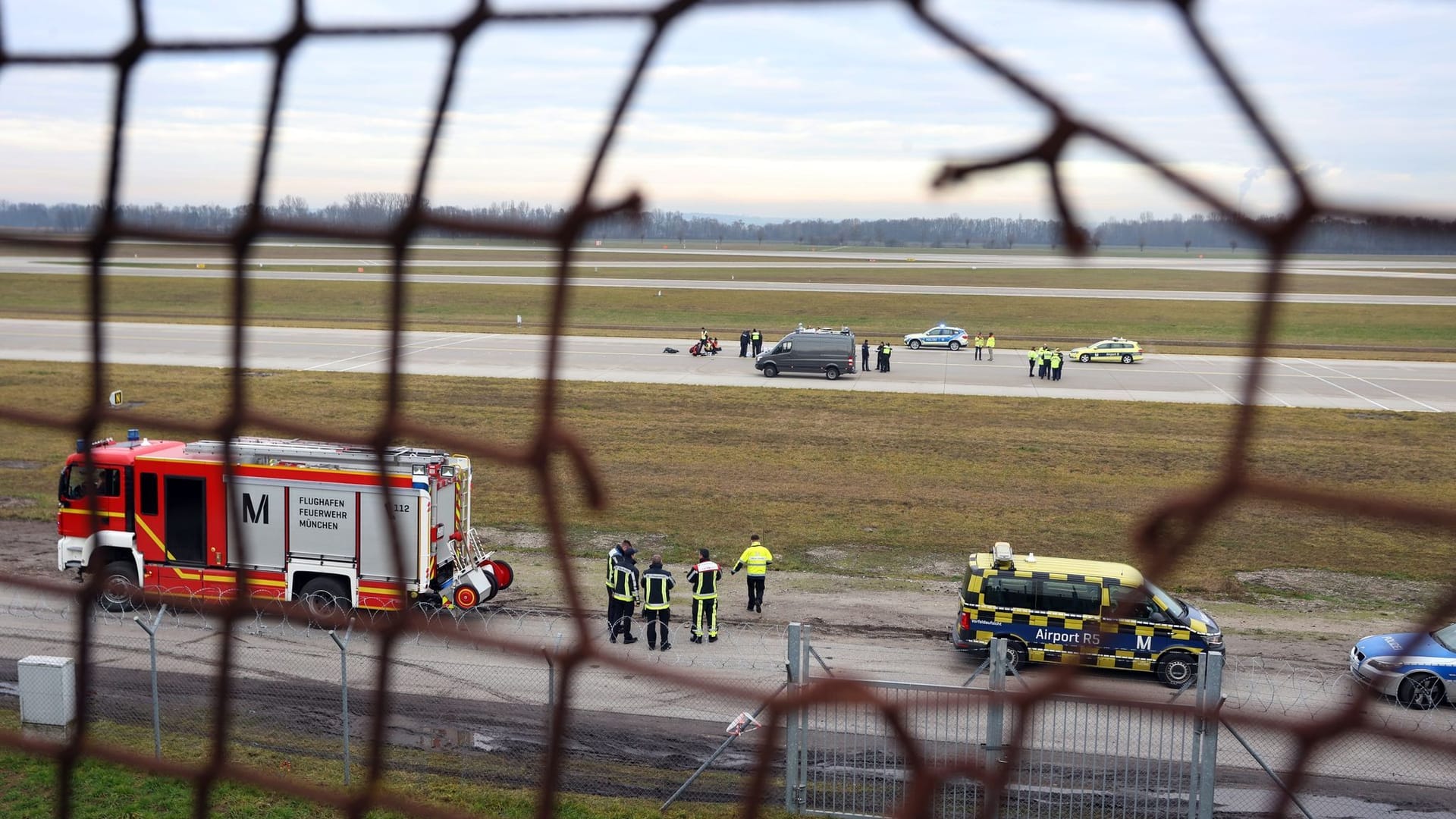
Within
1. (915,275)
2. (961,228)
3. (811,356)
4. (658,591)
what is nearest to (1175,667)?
(658,591)

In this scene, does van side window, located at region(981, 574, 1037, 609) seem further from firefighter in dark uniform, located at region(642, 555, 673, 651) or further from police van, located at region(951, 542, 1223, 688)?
firefighter in dark uniform, located at region(642, 555, 673, 651)

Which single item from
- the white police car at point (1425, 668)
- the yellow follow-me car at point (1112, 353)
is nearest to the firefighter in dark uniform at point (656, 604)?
the white police car at point (1425, 668)

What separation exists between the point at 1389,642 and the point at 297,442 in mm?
10881

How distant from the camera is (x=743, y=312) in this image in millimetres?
50375

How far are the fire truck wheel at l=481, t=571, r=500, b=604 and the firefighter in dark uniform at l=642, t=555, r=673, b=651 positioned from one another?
1801 millimetres

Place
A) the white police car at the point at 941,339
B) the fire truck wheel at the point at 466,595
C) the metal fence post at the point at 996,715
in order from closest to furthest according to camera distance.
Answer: the metal fence post at the point at 996,715 < the fire truck wheel at the point at 466,595 < the white police car at the point at 941,339

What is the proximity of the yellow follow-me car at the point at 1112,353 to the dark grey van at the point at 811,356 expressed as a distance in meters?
7.98

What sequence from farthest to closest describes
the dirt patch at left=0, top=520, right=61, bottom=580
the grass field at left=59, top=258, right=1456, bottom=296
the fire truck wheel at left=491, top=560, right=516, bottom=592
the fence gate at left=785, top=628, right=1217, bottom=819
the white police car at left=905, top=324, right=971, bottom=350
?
the grass field at left=59, top=258, right=1456, bottom=296 < the white police car at left=905, top=324, right=971, bottom=350 < the dirt patch at left=0, top=520, right=61, bottom=580 < the fire truck wheel at left=491, top=560, right=516, bottom=592 < the fence gate at left=785, top=628, right=1217, bottom=819

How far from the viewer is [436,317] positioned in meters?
46.0

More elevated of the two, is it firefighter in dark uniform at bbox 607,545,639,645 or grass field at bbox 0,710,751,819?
firefighter in dark uniform at bbox 607,545,639,645

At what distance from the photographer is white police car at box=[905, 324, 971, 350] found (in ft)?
131

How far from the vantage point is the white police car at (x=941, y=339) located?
40.0m

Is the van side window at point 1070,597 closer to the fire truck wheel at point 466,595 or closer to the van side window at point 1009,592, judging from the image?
the van side window at point 1009,592

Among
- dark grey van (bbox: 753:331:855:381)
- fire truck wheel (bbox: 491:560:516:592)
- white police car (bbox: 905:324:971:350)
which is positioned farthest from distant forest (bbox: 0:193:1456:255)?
white police car (bbox: 905:324:971:350)
